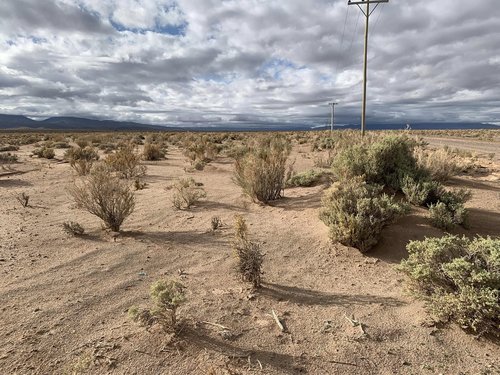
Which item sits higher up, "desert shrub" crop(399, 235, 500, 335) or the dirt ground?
"desert shrub" crop(399, 235, 500, 335)

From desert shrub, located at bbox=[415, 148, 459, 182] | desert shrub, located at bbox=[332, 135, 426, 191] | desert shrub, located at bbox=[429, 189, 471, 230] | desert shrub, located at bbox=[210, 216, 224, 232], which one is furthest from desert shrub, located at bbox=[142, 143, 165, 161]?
desert shrub, located at bbox=[429, 189, 471, 230]

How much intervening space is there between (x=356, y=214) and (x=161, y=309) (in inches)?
134

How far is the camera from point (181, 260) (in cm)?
492

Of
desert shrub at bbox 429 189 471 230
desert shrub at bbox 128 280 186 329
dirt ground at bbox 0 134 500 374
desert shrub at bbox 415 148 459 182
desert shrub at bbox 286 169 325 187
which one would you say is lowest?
dirt ground at bbox 0 134 500 374

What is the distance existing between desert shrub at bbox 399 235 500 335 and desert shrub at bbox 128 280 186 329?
252 centimetres

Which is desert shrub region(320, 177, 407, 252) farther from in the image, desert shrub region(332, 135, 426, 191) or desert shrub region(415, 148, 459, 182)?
desert shrub region(415, 148, 459, 182)

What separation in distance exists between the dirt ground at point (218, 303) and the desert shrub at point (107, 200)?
289 millimetres

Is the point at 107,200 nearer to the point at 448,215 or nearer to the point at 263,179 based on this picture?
the point at 263,179

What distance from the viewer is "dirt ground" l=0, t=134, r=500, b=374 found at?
115 inches

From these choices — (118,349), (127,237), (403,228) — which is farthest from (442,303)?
(127,237)

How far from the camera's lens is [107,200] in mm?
6004

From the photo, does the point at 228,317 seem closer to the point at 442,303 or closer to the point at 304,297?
the point at 304,297

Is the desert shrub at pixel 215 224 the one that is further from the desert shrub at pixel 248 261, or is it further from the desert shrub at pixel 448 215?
the desert shrub at pixel 448 215

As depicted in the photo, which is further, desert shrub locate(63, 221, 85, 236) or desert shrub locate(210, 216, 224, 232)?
desert shrub locate(210, 216, 224, 232)
